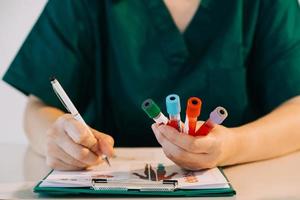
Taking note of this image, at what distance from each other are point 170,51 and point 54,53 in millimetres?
191

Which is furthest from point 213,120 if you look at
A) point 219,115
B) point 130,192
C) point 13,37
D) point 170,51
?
point 13,37

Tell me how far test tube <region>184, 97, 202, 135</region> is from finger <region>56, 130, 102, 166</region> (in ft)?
0.40

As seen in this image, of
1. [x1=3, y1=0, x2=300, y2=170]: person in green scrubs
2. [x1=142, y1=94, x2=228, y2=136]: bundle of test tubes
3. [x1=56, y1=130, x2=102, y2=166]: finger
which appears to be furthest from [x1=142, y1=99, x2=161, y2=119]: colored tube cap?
[x1=3, y1=0, x2=300, y2=170]: person in green scrubs

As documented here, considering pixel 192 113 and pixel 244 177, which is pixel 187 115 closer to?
pixel 192 113

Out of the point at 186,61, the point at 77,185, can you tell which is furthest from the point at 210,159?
the point at 186,61

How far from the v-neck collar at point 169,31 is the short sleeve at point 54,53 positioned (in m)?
0.12

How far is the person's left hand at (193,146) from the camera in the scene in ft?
1.96

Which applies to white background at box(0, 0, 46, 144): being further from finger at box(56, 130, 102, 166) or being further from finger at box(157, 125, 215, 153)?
finger at box(157, 125, 215, 153)

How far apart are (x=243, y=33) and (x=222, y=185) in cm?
37

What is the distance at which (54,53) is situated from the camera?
0.87 meters

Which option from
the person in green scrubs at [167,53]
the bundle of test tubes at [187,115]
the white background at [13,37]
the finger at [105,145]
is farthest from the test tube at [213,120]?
the white background at [13,37]

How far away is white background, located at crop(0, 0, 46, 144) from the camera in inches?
48.9

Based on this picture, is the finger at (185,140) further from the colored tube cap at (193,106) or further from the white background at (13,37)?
the white background at (13,37)

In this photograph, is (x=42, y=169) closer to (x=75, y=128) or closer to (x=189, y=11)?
(x=75, y=128)
